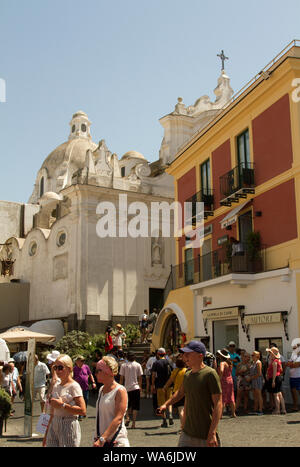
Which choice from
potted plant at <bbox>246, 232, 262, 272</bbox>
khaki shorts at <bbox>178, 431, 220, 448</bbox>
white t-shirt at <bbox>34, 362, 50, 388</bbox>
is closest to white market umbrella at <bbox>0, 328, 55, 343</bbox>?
white t-shirt at <bbox>34, 362, 50, 388</bbox>

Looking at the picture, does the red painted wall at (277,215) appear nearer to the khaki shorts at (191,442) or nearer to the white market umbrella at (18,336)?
the white market umbrella at (18,336)

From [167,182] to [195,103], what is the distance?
198 inches

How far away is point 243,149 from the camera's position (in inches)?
792

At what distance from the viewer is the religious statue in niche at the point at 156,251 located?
33.3 meters

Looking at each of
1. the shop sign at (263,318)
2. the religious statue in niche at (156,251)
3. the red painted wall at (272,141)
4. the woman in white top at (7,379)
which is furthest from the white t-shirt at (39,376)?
the religious statue in niche at (156,251)

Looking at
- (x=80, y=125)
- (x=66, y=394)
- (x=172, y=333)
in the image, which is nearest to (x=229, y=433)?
(x=66, y=394)

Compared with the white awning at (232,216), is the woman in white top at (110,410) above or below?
below

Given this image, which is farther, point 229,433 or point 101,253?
point 101,253

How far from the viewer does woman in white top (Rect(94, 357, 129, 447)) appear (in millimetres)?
5711

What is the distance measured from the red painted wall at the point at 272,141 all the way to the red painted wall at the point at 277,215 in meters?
0.60

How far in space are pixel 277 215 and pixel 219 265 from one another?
3244mm

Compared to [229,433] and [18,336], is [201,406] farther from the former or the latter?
A: [18,336]

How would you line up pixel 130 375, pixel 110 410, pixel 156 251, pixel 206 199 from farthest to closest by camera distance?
pixel 156 251 < pixel 206 199 < pixel 130 375 < pixel 110 410
